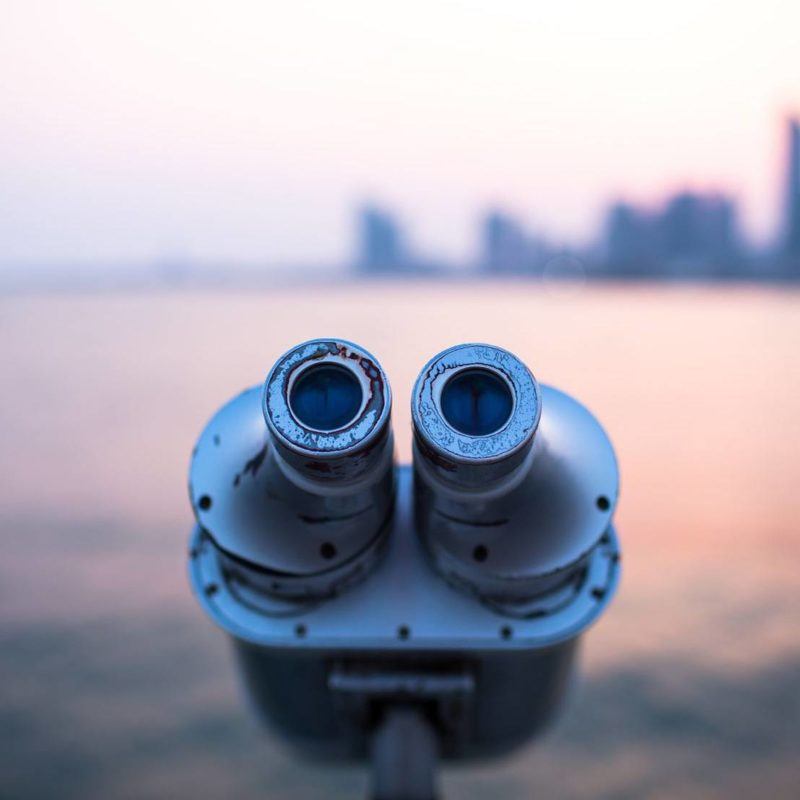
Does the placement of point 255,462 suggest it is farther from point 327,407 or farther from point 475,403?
point 475,403

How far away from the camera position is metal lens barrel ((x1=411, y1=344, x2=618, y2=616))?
123 cm

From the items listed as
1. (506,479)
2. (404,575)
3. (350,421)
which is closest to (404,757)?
(404,575)

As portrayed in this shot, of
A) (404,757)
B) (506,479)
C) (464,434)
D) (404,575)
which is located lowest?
(404,757)

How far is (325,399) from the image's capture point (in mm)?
1266

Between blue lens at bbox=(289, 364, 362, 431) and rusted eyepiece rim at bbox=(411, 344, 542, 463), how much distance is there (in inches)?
3.7

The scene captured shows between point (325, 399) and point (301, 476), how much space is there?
0.46ft

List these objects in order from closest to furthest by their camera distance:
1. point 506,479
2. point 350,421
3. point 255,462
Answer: point 350,421, point 506,479, point 255,462

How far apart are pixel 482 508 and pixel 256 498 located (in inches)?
14.8

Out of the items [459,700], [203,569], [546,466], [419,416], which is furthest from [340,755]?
[419,416]

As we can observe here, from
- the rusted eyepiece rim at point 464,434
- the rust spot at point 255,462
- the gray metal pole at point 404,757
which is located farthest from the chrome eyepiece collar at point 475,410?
→ the gray metal pole at point 404,757

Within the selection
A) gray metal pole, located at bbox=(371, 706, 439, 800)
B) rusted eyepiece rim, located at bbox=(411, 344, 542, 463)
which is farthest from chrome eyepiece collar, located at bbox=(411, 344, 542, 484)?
gray metal pole, located at bbox=(371, 706, 439, 800)

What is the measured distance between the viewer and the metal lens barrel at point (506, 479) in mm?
1229

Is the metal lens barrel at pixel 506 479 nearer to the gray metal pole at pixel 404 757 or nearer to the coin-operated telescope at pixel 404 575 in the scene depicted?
the coin-operated telescope at pixel 404 575

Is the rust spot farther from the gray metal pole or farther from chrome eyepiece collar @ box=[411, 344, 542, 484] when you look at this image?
the gray metal pole
